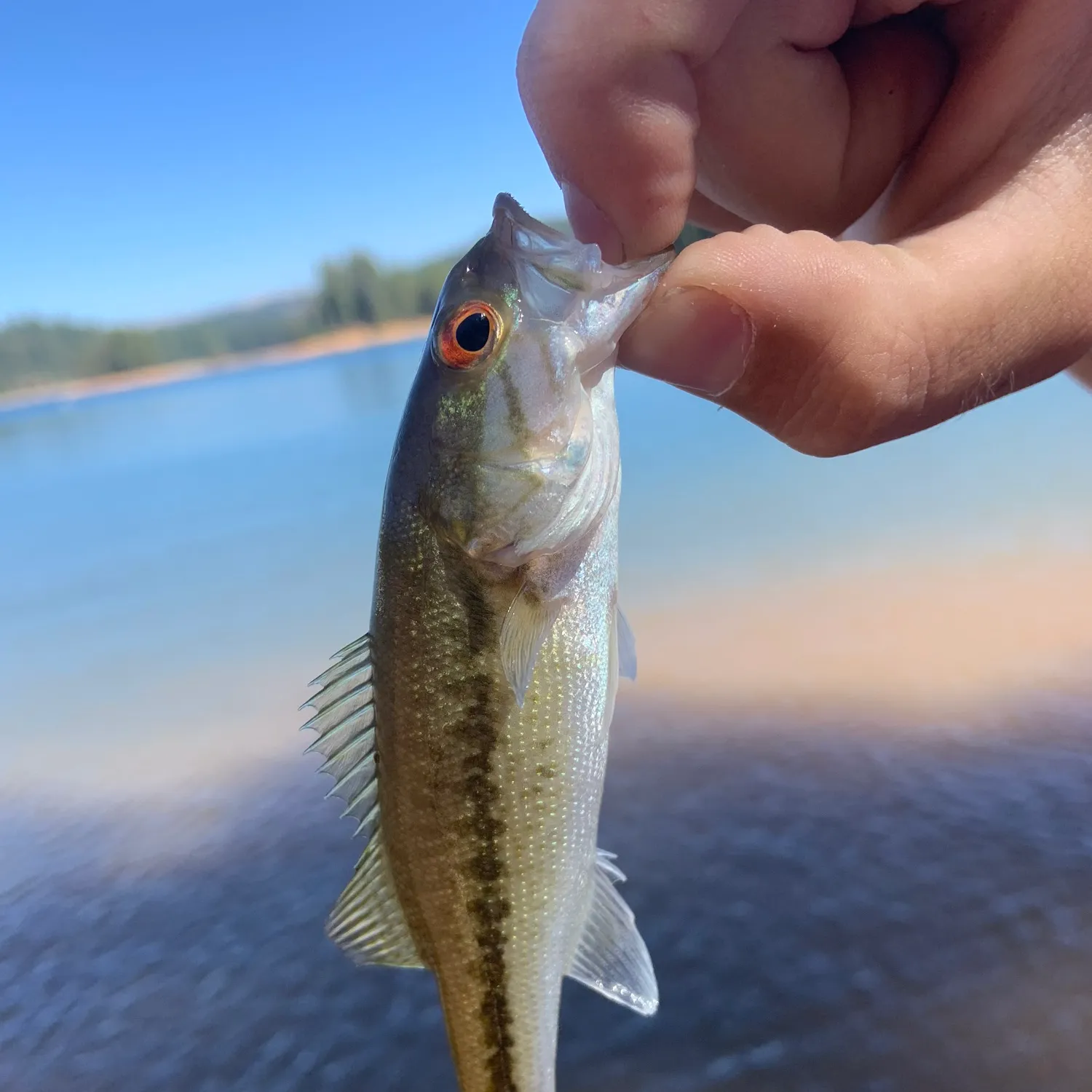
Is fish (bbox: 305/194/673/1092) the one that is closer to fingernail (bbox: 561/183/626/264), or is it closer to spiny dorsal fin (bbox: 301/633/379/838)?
spiny dorsal fin (bbox: 301/633/379/838)

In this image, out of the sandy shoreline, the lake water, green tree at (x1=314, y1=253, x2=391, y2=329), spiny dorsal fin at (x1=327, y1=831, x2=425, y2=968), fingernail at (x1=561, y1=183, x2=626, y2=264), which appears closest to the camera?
spiny dorsal fin at (x1=327, y1=831, x2=425, y2=968)

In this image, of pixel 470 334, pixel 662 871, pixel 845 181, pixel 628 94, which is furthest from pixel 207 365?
pixel 470 334

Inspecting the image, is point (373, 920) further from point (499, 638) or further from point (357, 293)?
point (357, 293)

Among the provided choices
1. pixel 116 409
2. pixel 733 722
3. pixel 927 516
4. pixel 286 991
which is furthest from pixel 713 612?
pixel 116 409

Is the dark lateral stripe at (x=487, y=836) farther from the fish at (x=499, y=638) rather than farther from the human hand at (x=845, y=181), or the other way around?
the human hand at (x=845, y=181)

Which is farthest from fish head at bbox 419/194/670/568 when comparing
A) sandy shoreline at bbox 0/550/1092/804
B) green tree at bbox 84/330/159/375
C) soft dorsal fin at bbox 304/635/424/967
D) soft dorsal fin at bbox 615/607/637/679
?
green tree at bbox 84/330/159/375

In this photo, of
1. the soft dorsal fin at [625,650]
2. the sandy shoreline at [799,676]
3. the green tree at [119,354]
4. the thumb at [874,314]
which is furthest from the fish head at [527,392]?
the green tree at [119,354]
